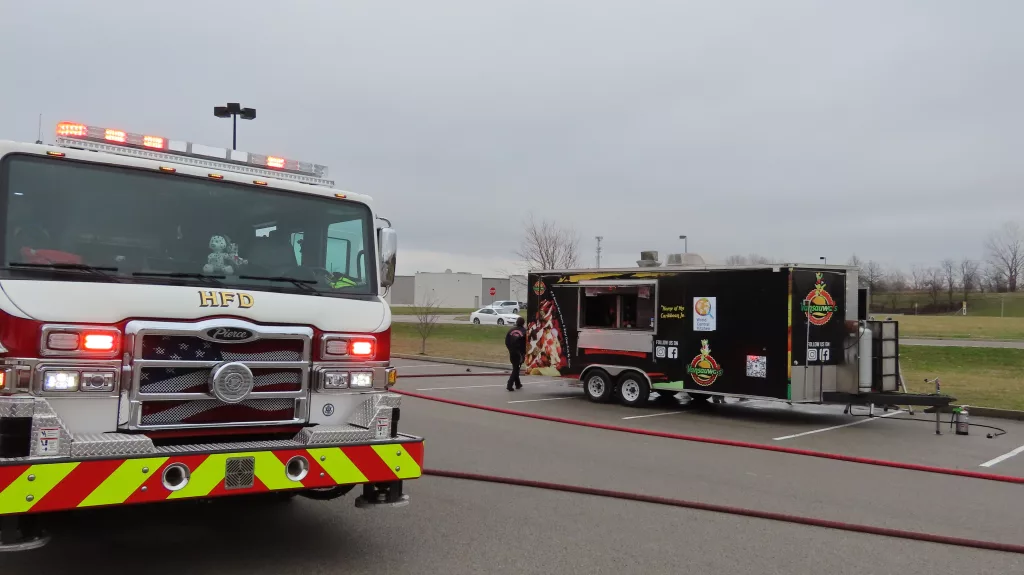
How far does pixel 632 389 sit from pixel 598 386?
0.83 metres

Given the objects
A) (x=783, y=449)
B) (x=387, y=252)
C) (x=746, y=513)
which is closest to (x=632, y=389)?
(x=783, y=449)

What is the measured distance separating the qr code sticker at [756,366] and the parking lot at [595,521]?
2.10 meters

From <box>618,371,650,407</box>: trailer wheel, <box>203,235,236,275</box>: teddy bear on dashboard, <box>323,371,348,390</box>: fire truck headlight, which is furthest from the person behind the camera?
<box>618,371,650,407</box>: trailer wheel

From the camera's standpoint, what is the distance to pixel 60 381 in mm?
4141

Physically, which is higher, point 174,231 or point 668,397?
point 174,231

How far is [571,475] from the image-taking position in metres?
8.11

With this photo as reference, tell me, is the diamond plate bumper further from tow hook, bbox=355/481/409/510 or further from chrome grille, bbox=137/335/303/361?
chrome grille, bbox=137/335/303/361

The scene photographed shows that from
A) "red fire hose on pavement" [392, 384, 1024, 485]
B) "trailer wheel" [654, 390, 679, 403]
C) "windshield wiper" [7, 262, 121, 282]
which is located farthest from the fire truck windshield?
"trailer wheel" [654, 390, 679, 403]

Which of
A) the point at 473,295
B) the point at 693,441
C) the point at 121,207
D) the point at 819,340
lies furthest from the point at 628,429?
the point at 473,295

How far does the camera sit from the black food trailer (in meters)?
12.4

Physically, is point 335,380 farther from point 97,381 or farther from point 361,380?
point 97,381

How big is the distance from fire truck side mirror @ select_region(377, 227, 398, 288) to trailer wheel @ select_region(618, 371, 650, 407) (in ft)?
30.2

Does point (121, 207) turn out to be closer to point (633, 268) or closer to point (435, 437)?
point (435, 437)

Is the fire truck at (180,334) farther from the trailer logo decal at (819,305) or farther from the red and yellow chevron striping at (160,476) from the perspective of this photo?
the trailer logo decal at (819,305)
